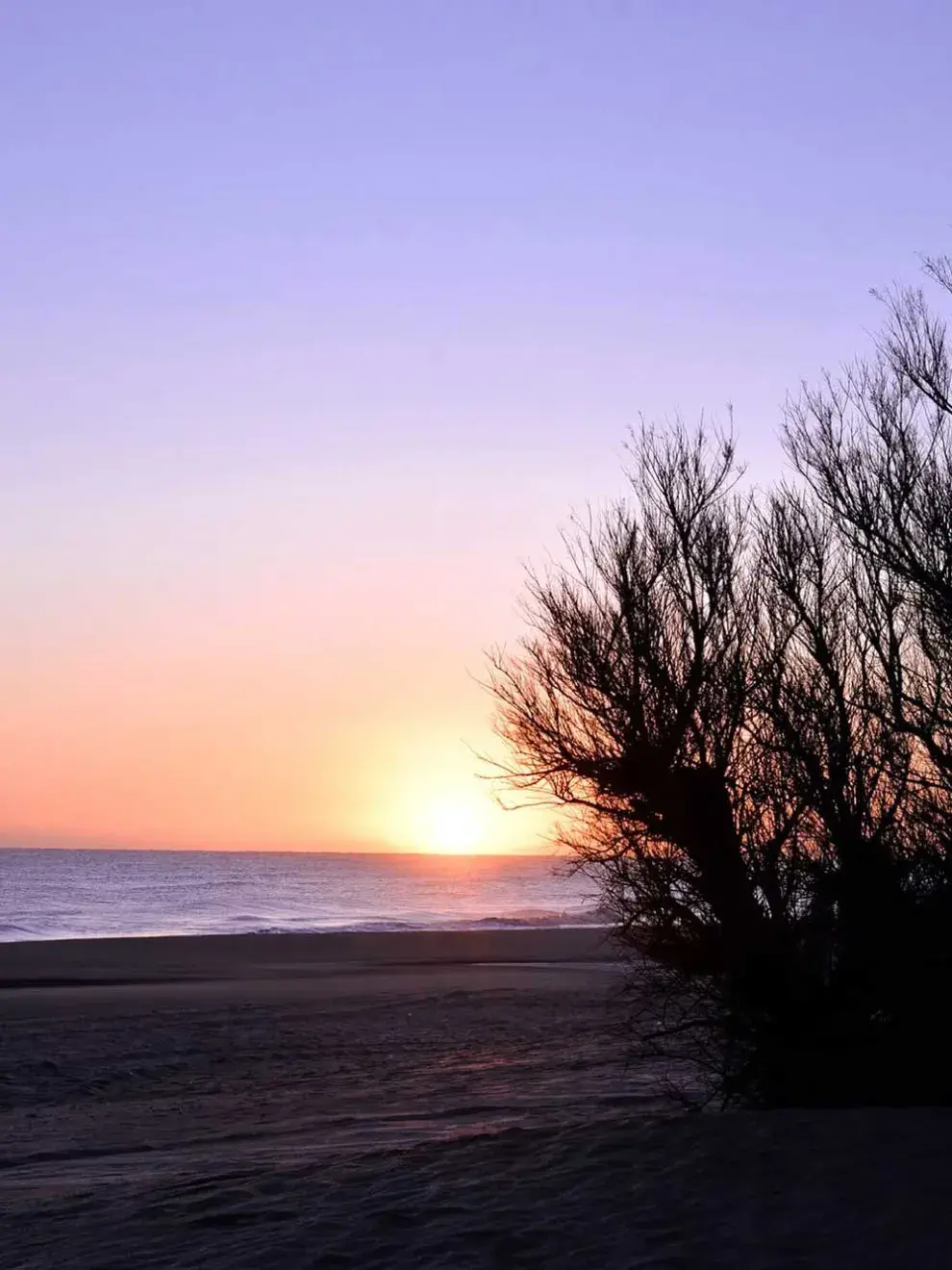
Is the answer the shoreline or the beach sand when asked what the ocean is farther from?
the beach sand

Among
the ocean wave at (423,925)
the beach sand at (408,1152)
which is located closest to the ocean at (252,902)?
the ocean wave at (423,925)

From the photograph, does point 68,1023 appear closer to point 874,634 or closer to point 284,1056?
point 284,1056

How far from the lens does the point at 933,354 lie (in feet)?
35.8

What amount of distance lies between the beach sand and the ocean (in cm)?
1000

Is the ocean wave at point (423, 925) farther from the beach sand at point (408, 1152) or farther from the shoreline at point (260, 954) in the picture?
the beach sand at point (408, 1152)

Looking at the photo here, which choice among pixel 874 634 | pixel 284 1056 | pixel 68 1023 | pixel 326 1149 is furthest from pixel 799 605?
pixel 68 1023

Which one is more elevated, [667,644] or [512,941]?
[667,644]

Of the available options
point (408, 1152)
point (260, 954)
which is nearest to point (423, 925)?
point (260, 954)

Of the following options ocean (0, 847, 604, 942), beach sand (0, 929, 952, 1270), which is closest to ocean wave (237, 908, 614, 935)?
ocean (0, 847, 604, 942)

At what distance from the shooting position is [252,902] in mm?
73688

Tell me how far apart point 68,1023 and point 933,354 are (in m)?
18.1

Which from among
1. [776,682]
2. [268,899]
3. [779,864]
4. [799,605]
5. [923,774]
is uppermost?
[799,605]

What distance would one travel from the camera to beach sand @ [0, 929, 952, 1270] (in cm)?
757

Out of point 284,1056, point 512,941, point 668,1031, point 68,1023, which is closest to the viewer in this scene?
point 668,1031
